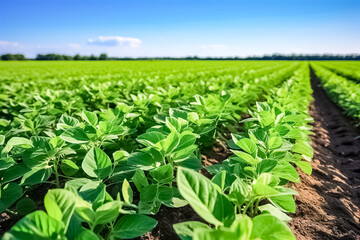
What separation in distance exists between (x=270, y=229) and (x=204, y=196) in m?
0.25

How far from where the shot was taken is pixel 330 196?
2.22 metres

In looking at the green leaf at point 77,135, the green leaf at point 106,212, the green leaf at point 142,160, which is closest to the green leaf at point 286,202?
the green leaf at point 142,160

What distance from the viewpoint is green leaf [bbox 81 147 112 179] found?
123 cm

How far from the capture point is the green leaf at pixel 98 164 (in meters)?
1.23

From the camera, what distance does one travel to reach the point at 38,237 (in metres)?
0.73

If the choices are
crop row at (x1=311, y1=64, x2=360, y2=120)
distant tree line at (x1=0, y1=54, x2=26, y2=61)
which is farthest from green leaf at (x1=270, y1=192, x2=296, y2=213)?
distant tree line at (x1=0, y1=54, x2=26, y2=61)

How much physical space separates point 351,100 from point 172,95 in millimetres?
4214

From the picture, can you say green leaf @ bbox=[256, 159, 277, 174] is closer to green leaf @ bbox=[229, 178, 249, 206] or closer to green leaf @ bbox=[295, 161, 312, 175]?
green leaf @ bbox=[229, 178, 249, 206]

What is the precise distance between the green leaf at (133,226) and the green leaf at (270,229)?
14.4 inches

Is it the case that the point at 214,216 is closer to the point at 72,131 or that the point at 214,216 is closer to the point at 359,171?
the point at 72,131

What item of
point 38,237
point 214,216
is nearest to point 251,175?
point 214,216

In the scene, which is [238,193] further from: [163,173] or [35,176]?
[35,176]

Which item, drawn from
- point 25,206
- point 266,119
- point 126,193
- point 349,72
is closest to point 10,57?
point 349,72

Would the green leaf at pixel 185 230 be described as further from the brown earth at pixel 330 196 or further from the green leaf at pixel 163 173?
the brown earth at pixel 330 196
